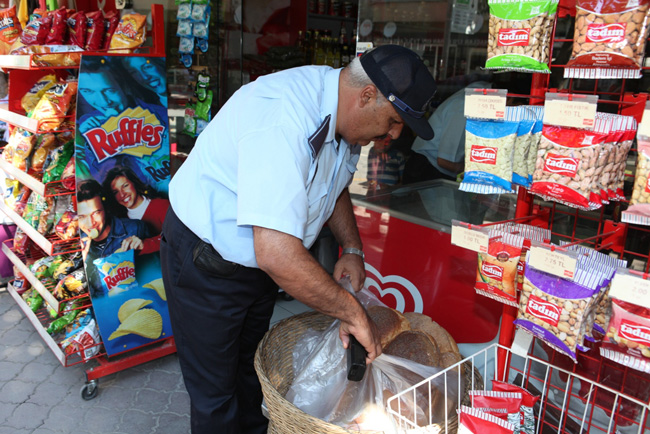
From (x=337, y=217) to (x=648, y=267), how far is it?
1.24 m

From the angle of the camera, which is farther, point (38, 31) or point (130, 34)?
point (38, 31)

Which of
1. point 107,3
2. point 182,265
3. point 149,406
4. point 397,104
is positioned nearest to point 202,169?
point 182,265

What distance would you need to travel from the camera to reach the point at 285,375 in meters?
2.08

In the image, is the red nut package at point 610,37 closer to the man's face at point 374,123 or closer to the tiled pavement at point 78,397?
the man's face at point 374,123

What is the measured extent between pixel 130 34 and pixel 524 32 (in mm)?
2206

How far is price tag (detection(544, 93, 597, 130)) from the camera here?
132 cm

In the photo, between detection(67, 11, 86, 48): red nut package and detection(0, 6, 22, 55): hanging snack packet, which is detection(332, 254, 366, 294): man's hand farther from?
detection(0, 6, 22, 55): hanging snack packet

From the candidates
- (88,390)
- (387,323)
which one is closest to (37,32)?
(88,390)

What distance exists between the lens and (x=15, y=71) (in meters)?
3.28

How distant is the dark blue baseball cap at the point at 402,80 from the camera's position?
156 centimetres

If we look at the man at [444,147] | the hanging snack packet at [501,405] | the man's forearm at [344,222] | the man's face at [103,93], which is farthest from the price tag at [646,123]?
the man's face at [103,93]

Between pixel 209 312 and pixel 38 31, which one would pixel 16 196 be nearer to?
pixel 38 31

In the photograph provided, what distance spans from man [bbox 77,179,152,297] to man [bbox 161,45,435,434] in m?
0.83

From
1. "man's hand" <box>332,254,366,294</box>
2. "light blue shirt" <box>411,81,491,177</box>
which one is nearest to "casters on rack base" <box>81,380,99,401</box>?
"man's hand" <box>332,254,366,294</box>
